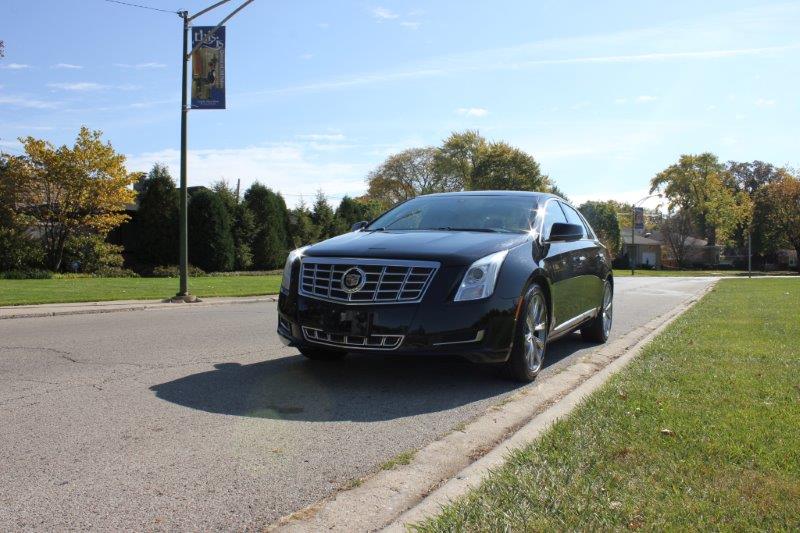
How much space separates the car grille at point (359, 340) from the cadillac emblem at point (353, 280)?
0.37 metres

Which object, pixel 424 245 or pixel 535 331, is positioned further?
pixel 535 331

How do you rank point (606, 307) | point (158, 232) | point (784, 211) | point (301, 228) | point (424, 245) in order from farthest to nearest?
point (784, 211), point (301, 228), point (158, 232), point (606, 307), point (424, 245)

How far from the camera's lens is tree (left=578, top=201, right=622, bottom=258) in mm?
71250

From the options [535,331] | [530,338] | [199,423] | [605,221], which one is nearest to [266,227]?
[535,331]

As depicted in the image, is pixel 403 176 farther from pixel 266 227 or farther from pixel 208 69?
pixel 208 69

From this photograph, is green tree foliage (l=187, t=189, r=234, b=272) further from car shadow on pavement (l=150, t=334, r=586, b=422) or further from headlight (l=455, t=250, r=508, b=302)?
headlight (l=455, t=250, r=508, b=302)

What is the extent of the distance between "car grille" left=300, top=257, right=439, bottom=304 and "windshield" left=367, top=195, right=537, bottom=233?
4.01ft

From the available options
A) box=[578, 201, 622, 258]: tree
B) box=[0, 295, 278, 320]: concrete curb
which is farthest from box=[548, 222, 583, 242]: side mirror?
box=[578, 201, 622, 258]: tree

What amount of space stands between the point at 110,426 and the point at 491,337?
2.76m

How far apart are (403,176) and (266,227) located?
59.2m

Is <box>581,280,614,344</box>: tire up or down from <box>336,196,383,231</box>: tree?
down

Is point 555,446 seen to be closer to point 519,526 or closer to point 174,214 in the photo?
point 519,526

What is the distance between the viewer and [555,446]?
377 centimetres

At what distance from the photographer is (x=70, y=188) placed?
83.3 feet
